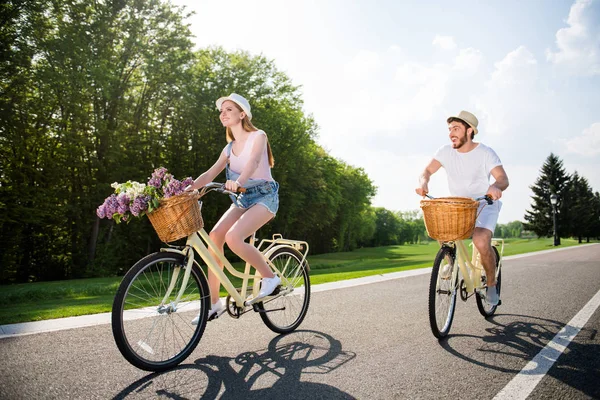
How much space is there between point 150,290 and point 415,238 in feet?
468

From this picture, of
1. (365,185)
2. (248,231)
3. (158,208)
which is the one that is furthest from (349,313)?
(365,185)

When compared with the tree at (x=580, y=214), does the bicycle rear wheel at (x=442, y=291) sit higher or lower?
lower

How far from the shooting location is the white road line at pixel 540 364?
2789 millimetres

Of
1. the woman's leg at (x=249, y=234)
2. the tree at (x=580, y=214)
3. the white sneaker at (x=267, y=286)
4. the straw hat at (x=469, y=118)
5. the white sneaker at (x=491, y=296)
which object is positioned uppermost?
the tree at (x=580, y=214)

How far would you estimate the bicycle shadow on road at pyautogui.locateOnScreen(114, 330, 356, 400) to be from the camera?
276cm

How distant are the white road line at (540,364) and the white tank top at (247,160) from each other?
2.62 m

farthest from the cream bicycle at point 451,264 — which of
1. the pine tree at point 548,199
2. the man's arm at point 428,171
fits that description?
the pine tree at point 548,199

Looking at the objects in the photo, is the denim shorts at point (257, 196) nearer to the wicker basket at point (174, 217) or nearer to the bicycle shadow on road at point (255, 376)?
the wicker basket at point (174, 217)

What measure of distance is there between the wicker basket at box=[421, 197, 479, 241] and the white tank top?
157 centimetres

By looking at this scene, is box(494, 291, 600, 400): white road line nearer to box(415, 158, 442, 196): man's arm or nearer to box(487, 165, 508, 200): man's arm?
box(487, 165, 508, 200): man's arm

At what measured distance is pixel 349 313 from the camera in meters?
5.37

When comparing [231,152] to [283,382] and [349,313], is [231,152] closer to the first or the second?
[283,382]

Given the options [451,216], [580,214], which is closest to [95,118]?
[451,216]

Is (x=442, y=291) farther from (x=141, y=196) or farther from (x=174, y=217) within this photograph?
(x=141, y=196)
